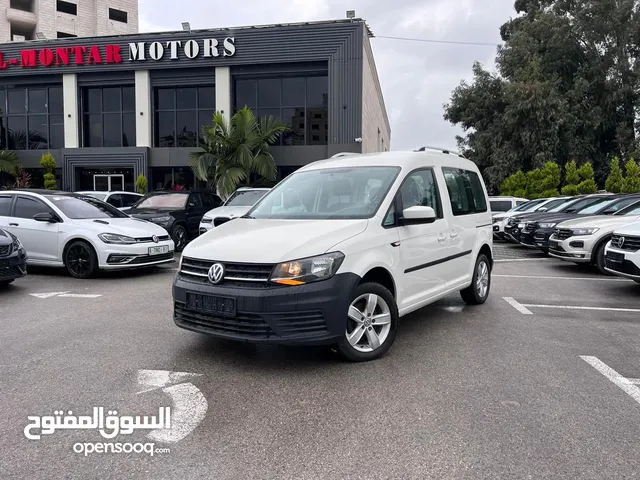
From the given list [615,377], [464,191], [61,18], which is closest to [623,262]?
[464,191]

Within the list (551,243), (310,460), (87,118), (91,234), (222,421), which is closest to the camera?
(310,460)

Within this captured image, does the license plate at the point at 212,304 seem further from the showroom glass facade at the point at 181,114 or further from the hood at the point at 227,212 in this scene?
the showroom glass facade at the point at 181,114

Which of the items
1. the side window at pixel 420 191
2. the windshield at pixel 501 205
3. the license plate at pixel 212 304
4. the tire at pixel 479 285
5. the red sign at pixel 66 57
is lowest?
the tire at pixel 479 285

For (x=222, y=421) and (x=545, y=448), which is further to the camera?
(x=222, y=421)

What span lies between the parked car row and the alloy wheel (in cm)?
468

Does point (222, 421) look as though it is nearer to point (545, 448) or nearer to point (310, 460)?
point (310, 460)

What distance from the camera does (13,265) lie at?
7.57 meters

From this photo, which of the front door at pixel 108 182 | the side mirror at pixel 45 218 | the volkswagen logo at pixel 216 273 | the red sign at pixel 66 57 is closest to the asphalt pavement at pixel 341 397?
the volkswagen logo at pixel 216 273

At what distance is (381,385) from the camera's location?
13.0 feet

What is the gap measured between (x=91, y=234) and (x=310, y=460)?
23.2 ft

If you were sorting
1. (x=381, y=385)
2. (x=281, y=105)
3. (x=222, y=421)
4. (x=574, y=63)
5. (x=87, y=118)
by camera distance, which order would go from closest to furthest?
(x=222, y=421), (x=381, y=385), (x=281, y=105), (x=87, y=118), (x=574, y=63)

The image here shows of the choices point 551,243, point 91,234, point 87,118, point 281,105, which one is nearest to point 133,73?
point 87,118

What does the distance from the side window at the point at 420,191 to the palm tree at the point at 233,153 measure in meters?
14.7

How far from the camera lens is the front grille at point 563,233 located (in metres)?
9.94
